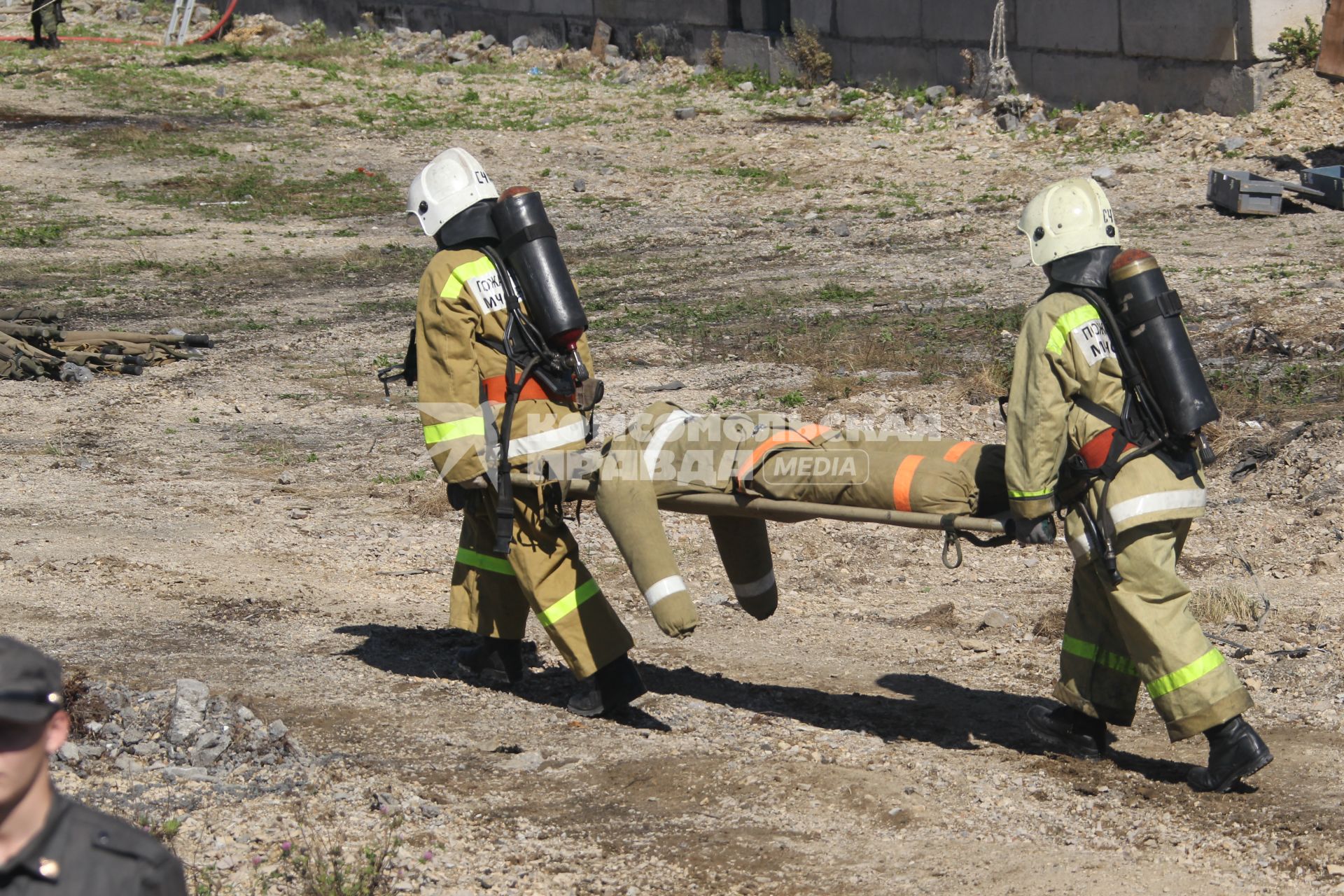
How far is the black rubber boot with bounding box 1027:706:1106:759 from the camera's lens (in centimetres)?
485

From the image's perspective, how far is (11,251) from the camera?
13930 mm

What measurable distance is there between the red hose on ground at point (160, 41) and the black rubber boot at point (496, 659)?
23.0 meters

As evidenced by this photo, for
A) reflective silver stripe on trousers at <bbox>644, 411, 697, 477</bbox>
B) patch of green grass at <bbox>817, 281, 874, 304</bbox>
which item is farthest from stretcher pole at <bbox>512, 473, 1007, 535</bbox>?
patch of green grass at <bbox>817, 281, 874, 304</bbox>

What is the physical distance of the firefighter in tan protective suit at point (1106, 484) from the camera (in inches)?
171

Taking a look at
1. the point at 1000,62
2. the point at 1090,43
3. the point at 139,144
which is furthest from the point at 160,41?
the point at 1090,43

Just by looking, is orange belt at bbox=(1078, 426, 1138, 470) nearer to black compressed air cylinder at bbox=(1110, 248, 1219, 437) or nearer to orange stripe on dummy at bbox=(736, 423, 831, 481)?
black compressed air cylinder at bbox=(1110, 248, 1219, 437)

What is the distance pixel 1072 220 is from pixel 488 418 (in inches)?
82.8

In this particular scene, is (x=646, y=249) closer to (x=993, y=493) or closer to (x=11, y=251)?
(x=11, y=251)

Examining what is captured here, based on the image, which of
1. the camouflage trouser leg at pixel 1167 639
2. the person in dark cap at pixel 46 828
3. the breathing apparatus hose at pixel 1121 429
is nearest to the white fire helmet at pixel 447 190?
the breathing apparatus hose at pixel 1121 429

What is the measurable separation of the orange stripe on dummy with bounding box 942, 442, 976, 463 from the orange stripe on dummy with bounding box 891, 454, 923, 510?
12 centimetres

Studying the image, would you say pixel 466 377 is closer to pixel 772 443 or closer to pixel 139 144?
pixel 772 443

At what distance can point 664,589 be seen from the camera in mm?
4770

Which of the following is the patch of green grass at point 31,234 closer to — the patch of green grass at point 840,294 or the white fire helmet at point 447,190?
the patch of green grass at point 840,294

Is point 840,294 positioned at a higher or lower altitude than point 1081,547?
lower
